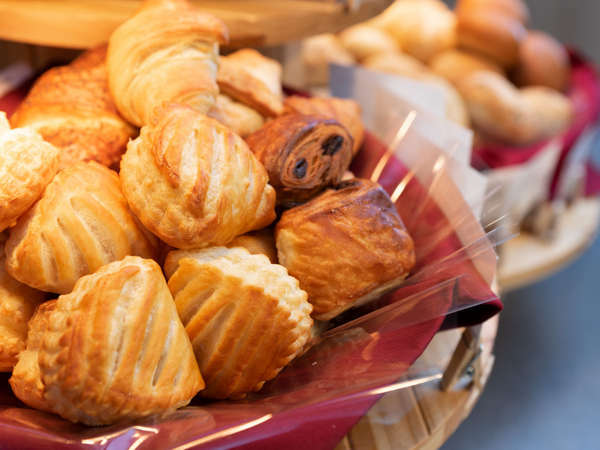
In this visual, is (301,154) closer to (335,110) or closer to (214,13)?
(335,110)

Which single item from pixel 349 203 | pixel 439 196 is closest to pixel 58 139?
pixel 349 203

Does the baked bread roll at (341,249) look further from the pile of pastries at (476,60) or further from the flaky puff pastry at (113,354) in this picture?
the pile of pastries at (476,60)

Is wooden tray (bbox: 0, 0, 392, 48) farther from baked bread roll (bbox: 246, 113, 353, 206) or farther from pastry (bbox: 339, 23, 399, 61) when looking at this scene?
pastry (bbox: 339, 23, 399, 61)

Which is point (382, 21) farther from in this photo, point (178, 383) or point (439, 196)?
point (178, 383)

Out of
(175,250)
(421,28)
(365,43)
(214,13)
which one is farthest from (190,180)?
(421,28)

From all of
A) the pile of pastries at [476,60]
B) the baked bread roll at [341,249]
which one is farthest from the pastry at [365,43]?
the baked bread roll at [341,249]

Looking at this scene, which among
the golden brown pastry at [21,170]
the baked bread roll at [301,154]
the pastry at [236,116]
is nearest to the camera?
the golden brown pastry at [21,170]
